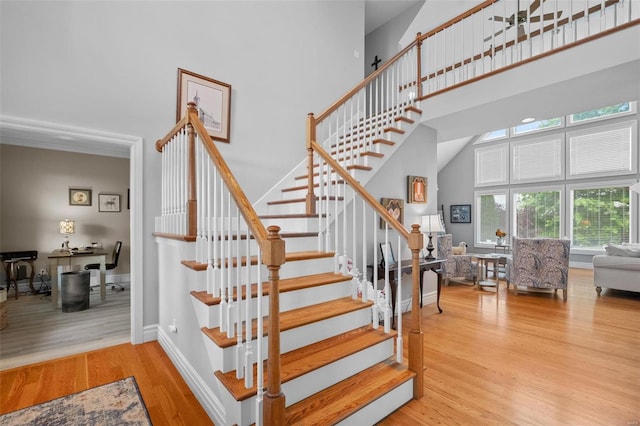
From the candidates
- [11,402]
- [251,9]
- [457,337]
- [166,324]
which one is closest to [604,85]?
[457,337]

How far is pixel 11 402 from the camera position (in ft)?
6.93

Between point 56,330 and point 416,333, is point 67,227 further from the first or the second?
point 416,333

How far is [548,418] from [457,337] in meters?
1.36

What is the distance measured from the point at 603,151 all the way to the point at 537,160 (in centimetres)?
137

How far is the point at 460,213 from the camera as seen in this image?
10062 millimetres

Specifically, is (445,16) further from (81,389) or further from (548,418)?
(81,389)

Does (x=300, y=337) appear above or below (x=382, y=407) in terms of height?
above

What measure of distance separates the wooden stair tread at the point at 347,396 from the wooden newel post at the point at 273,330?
222 mm

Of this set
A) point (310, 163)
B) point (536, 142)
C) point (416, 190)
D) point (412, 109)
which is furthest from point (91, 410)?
point (536, 142)

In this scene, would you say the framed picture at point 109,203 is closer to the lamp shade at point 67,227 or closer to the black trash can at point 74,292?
the lamp shade at point 67,227

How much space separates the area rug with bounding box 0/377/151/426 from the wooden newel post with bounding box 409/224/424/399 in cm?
179

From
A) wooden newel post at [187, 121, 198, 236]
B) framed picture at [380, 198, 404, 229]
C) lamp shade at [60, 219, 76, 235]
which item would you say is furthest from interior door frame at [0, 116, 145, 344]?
lamp shade at [60, 219, 76, 235]

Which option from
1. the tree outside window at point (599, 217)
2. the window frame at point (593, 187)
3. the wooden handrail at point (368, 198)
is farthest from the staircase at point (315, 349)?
the tree outside window at point (599, 217)

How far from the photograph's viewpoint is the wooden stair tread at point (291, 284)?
6.48 ft
